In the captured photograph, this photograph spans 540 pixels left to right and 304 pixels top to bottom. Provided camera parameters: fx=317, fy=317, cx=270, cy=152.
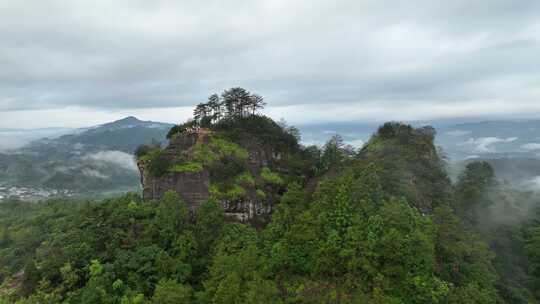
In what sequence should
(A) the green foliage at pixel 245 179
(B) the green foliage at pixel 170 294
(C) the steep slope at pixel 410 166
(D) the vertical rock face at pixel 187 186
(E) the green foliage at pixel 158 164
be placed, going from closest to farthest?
(B) the green foliage at pixel 170 294, (C) the steep slope at pixel 410 166, (D) the vertical rock face at pixel 187 186, (E) the green foliage at pixel 158 164, (A) the green foliage at pixel 245 179

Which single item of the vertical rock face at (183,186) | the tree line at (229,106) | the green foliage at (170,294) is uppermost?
the tree line at (229,106)

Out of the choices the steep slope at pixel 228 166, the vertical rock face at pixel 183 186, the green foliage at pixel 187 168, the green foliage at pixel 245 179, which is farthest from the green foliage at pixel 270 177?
the green foliage at pixel 187 168

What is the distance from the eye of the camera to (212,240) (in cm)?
3556

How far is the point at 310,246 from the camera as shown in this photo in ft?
88.0

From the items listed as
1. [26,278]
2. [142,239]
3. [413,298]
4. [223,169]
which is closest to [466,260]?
[413,298]

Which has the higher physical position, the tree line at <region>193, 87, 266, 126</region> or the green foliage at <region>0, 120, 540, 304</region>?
the tree line at <region>193, 87, 266, 126</region>

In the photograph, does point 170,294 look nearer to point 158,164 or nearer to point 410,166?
point 158,164

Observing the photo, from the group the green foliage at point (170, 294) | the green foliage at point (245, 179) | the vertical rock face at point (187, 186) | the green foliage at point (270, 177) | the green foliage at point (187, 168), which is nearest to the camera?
the green foliage at point (170, 294)

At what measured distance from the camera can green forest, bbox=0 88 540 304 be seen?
2405 centimetres

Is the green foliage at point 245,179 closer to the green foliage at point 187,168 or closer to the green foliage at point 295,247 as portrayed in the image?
the green foliage at point 295,247

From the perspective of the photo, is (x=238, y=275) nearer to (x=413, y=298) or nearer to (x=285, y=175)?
(x=413, y=298)

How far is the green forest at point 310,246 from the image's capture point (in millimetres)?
24047

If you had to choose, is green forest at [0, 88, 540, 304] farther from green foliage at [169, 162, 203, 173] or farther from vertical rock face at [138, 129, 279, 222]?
vertical rock face at [138, 129, 279, 222]

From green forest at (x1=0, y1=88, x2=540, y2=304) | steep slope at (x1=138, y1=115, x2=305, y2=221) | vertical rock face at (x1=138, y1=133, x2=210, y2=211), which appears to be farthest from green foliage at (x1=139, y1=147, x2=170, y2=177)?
vertical rock face at (x1=138, y1=133, x2=210, y2=211)
